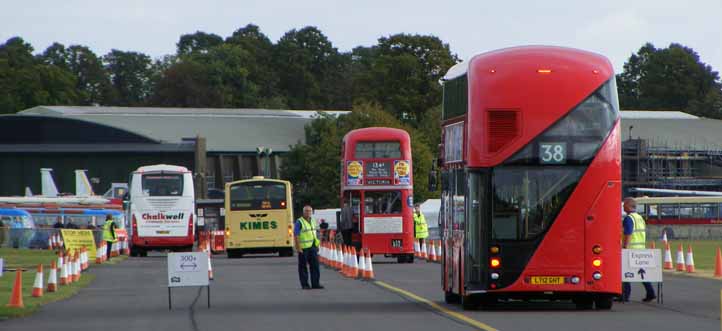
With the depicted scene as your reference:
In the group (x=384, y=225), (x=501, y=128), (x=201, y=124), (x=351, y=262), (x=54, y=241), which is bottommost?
(x=351, y=262)

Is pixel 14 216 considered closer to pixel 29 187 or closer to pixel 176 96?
pixel 29 187

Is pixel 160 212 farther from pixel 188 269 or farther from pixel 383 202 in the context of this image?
pixel 188 269

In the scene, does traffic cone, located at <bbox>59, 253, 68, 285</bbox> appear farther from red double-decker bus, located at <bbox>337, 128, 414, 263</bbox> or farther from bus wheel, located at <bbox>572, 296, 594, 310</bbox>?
bus wheel, located at <bbox>572, 296, 594, 310</bbox>

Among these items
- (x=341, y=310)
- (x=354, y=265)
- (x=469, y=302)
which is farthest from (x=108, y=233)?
(x=469, y=302)

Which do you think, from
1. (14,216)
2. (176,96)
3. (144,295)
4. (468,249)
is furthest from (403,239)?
(176,96)

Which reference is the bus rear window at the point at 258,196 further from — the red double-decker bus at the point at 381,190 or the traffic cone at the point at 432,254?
the red double-decker bus at the point at 381,190

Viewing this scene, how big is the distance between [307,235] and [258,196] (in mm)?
28092

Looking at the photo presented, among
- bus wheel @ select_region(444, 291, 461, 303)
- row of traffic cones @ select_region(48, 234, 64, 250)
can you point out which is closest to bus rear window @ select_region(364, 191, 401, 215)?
bus wheel @ select_region(444, 291, 461, 303)

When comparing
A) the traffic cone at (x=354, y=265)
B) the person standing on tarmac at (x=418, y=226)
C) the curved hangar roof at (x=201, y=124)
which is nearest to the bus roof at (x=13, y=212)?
the curved hangar roof at (x=201, y=124)

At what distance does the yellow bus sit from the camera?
56.0 m

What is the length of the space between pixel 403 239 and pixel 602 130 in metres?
26.3

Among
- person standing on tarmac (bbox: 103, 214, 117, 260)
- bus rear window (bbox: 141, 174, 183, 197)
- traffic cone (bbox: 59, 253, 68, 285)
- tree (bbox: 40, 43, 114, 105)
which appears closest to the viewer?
traffic cone (bbox: 59, 253, 68, 285)

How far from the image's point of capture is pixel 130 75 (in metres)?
164

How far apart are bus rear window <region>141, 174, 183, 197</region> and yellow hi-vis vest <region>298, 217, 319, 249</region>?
1212 inches
